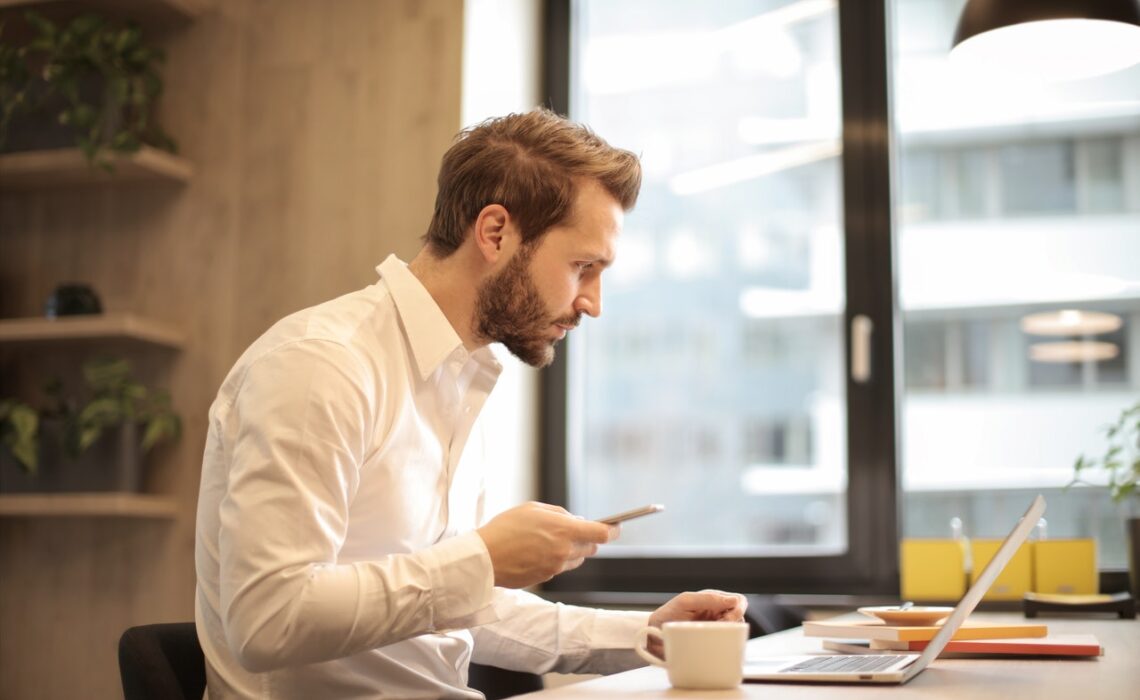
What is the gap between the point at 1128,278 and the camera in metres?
3.08

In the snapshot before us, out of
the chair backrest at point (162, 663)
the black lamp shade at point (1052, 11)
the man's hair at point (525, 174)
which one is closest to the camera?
the chair backrest at point (162, 663)

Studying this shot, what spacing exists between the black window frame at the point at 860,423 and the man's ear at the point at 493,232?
1621mm

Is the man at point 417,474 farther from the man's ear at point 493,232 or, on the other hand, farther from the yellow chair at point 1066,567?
the yellow chair at point 1066,567

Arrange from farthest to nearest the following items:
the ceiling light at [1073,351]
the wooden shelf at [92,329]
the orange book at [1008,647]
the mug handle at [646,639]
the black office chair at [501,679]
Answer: the wooden shelf at [92,329], the ceiling light at [1073,351], the black office chair at [501,679], the orange book at [1008,647], the mug handle at [646,639]

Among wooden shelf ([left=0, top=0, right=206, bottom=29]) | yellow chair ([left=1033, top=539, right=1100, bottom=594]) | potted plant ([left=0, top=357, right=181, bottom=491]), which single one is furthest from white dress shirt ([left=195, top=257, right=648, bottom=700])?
wooden shelf ([left=0, top=0, right=206, bottom=29])

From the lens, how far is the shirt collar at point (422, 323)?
1737mm

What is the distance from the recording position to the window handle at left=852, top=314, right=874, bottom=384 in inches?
125

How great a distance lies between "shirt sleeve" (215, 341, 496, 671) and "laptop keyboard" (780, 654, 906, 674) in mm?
363

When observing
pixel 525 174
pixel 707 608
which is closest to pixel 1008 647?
pixel 707 608

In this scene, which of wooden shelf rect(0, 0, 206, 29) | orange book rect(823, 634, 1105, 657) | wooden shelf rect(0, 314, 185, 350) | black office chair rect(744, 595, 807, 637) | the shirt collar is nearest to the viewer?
orange book rect(823, 634, 1105, 657)

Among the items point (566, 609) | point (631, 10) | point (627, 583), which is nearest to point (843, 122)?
point (631, 10)

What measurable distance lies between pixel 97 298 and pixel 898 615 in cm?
241

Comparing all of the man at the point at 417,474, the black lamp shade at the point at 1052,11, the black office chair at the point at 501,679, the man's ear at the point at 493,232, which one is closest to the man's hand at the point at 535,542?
the man at the point at 417,474

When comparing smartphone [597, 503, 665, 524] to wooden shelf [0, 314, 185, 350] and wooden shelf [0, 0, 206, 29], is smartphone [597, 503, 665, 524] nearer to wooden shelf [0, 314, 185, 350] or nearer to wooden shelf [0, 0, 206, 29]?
wooden shelf [0, 314, 185, 350]
